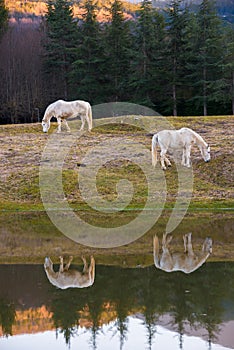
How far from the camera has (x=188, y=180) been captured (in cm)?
2075

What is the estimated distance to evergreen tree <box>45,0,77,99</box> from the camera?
47.9m

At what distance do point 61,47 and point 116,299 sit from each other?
41.2m

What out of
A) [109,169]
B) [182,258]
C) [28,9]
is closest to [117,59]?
[109,169]

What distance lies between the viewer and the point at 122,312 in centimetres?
812

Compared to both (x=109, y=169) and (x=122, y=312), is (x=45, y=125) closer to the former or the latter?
(x=109, y=169)

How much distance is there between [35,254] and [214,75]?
3387 centimetres

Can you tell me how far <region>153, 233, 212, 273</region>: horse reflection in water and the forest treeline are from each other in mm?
29783

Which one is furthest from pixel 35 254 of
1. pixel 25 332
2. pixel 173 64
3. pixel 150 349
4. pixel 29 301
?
pixel 173 64

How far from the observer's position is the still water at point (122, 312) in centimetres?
723

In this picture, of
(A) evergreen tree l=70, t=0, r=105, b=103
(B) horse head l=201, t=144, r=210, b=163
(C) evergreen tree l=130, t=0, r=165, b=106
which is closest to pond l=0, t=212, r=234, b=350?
(B) horse head l=201, t=144, r=210, b=163

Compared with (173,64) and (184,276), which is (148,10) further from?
(184,276)

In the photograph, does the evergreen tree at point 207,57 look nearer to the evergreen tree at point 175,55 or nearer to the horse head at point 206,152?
the evergreen tree at point 175,55

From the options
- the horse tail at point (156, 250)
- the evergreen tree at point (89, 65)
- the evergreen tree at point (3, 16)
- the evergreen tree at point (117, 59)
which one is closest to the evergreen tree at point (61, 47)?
the evergreen tree at point (89, 65)

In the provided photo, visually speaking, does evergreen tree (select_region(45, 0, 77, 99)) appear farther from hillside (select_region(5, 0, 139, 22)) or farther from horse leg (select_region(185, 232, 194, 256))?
hillside (select_region(5, 0, 139, 22))
